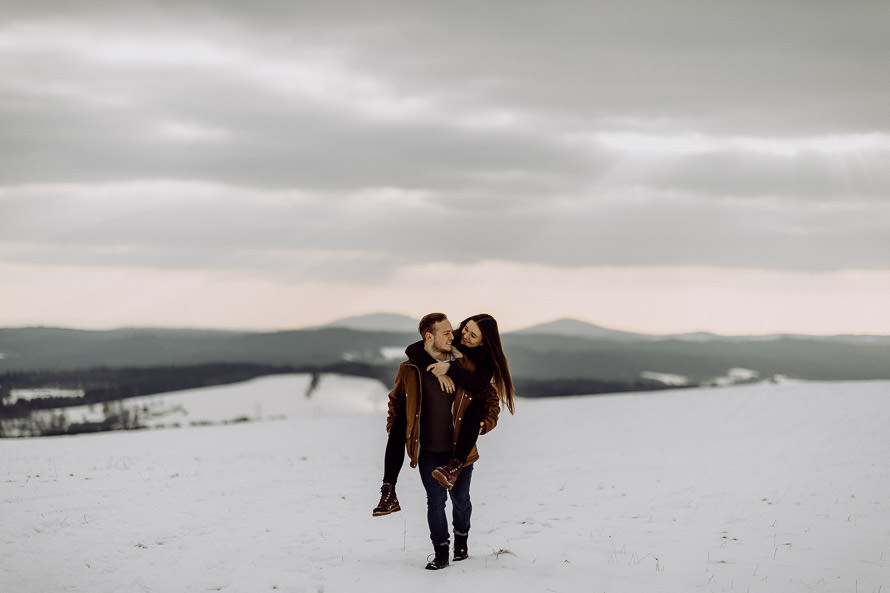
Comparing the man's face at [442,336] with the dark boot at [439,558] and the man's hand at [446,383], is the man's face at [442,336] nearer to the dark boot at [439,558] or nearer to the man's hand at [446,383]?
the man's hand at [446,383]

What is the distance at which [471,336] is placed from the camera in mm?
8211

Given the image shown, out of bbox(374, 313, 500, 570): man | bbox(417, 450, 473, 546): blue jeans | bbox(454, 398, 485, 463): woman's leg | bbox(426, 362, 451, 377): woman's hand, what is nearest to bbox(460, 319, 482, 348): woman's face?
bbox(374, 313, 500, 570): man

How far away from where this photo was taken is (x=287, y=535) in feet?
38.2

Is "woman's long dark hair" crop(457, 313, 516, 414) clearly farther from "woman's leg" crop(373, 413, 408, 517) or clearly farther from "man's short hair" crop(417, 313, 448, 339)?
"woman's leg" crop(373, 413, 408, 517)

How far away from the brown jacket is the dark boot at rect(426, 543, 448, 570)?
117 centimetres

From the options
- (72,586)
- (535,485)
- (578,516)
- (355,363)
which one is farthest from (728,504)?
(355,363)

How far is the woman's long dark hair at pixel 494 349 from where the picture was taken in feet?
27.1

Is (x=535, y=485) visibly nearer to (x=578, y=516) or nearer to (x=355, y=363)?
(x=578, y=516)

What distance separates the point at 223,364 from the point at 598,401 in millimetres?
135433

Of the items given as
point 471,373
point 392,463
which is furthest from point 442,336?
point 392,463

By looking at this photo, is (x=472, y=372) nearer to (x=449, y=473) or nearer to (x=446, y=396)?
(x=446, y=396)

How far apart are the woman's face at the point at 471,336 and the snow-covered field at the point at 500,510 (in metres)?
2.59

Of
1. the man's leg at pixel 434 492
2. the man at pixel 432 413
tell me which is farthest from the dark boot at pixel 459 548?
the man at pixel 432 413

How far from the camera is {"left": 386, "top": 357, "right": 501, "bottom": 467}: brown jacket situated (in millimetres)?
8227
